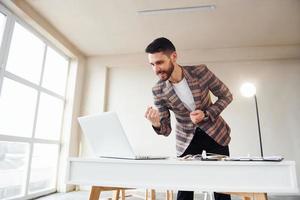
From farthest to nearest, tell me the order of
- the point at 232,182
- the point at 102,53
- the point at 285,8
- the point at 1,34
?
1. the point at 102,53
2. the point at 285,8
3. the point at 1,34
4. the point at 232,182

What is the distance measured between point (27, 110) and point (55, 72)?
1070 millimetres

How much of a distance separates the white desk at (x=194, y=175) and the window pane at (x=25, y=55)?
2.84 meters

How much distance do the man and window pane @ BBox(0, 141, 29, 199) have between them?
92.7 inches

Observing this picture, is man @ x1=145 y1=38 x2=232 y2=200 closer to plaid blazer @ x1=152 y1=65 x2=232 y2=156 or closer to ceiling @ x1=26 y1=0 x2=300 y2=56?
plaid blazer @ x1=152 y1=65 x2=232 y2=156

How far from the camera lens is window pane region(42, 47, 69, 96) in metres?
4.12

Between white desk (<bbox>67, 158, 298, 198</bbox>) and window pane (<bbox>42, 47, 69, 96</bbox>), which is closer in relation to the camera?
white desk (<bbox>67, 158, 298, 198</bbox>)

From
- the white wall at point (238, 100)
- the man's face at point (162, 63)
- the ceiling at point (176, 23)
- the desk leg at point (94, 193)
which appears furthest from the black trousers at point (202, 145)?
the white wall at point (238, 100)

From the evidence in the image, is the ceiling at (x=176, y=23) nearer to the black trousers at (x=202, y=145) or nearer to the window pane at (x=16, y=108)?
the window pane at (x=16, y=108)

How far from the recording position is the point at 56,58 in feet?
14.6

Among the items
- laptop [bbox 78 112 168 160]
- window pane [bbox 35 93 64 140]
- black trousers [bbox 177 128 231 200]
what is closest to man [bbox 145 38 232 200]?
black trousers [bbox 177 128 231 200]

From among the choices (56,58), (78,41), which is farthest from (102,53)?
(56,58)

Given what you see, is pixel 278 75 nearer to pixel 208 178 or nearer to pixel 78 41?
pixel 78 41

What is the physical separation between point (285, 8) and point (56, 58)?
390 centimetres

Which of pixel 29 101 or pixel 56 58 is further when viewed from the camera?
pixel 56 58
